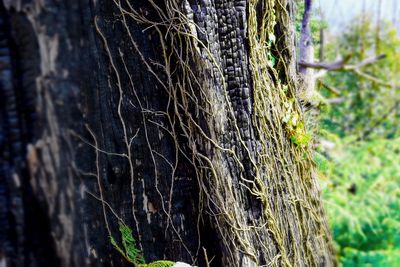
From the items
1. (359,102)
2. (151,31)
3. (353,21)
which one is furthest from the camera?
(359,102)

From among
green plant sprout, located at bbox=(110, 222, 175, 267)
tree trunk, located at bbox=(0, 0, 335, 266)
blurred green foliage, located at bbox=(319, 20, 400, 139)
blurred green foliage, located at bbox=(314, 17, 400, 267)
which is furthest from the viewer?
blurred green foliage, located at bbox=(319, 20, 400, 139)

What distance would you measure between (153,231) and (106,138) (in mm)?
404

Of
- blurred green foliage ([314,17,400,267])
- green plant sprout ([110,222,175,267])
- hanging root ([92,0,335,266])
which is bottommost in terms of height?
blurred green foliage ([314,17,400,267])

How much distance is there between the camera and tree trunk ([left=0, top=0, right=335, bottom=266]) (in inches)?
43.2

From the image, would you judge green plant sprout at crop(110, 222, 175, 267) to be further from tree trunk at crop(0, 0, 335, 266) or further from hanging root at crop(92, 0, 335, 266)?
hanging root at crop(92, 0, 335, 266)

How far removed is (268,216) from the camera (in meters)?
1.94

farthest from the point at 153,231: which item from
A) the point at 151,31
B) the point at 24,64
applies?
the point at 24,64

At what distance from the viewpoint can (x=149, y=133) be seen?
1.71 meters

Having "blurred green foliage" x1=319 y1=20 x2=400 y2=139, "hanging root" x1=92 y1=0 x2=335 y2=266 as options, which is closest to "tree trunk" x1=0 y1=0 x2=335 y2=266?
"hanging root" x1=92 y1=0 x2=335 y2=266

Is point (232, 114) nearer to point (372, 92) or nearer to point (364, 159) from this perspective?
point (364, 159)

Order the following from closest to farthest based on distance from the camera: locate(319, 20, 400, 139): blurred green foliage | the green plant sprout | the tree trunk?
the tree trunk, the green plant sprout, locate(319, 20, 400, 139): blurred green foliage

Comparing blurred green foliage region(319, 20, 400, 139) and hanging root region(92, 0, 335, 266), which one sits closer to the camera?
hanging root region(92, 0, 335, 266)

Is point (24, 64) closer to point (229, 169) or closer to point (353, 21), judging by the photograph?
point (229, 169)

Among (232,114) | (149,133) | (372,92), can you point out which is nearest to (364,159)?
(372,92)
